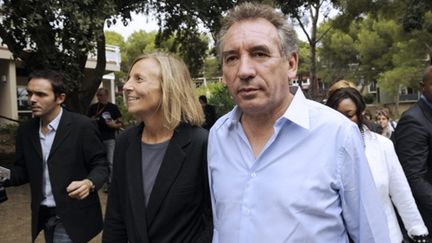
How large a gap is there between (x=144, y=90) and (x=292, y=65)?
851mm

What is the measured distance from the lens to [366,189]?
1845 millimetres

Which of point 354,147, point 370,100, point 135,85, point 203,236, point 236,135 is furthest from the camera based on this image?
point 370,100

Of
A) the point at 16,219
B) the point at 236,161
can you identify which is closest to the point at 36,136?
the point at 236,161

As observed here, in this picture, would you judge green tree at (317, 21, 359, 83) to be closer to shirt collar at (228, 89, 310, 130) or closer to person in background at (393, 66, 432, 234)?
person in background at (393, 66, 432, 234)

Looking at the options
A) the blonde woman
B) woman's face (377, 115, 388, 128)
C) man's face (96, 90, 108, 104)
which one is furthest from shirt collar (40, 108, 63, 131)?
woman's face (377, 115, 388, 128)

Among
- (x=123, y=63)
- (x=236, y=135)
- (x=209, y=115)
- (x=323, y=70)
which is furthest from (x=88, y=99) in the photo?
(x=123, y=63)

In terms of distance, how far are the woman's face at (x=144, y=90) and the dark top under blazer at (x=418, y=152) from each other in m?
1.78

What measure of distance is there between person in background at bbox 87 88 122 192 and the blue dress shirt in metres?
6.90

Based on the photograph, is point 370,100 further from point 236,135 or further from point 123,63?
point 236,135

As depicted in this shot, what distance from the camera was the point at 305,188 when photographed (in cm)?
178

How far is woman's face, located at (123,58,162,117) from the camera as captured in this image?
2.53 metres

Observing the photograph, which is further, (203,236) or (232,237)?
(203,236)

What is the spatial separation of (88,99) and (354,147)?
9.95m

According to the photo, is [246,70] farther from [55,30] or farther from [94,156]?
[55,30]
